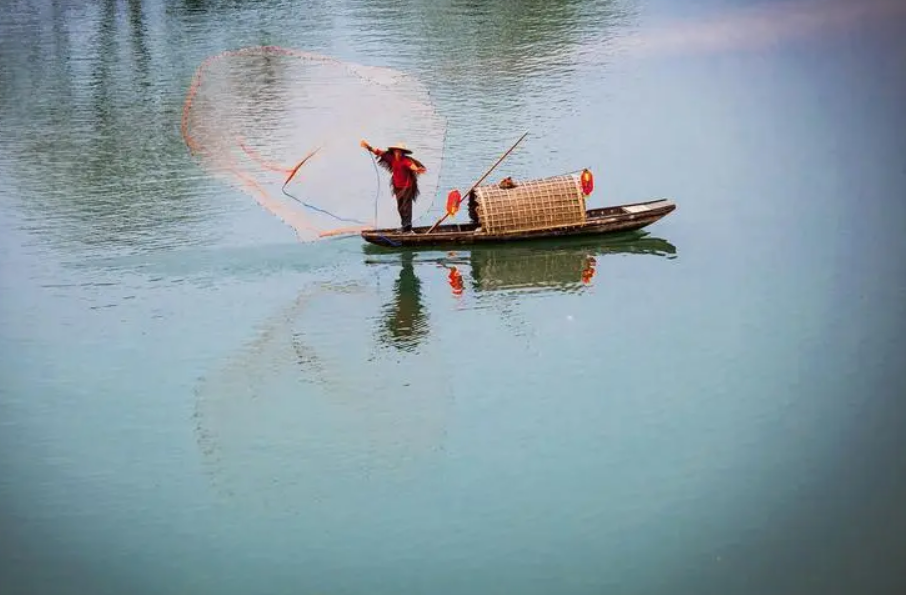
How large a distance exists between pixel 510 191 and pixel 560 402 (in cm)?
355

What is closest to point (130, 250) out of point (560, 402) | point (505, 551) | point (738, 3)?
point (560, 402)

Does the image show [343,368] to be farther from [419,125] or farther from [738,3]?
[738,3]

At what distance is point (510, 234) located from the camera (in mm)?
13586

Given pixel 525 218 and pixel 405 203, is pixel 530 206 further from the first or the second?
pixel 405 203

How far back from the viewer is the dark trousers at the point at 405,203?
1328 cm

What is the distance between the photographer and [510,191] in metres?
13.6

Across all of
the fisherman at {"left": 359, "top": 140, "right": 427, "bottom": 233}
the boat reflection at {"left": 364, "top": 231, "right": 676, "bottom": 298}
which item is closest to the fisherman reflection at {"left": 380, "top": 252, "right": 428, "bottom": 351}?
the boat reflection at {"left": 364, "top": 231, "right": 676, "bottom": 298}

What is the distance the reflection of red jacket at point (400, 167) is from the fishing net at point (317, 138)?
0.52m

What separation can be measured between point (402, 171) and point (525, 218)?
1443 mm

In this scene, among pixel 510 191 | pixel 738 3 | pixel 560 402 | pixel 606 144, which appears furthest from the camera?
pixel 738 3

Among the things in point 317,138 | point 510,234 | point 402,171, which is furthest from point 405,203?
point 317,138

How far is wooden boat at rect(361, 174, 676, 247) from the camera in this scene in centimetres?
1352

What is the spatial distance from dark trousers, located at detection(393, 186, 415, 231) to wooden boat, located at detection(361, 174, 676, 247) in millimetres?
109

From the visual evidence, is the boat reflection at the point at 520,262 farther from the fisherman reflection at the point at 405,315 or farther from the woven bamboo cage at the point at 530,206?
the woven bamboo cage at the point at 530,206
